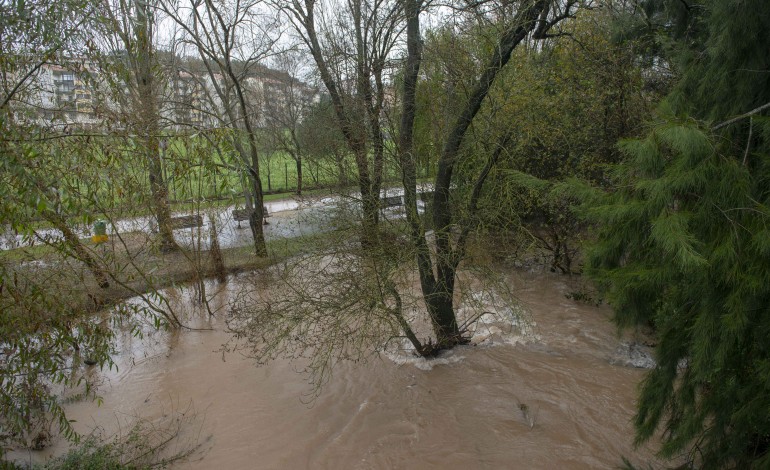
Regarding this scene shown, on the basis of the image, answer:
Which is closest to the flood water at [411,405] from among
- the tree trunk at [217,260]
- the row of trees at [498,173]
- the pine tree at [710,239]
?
the row of trees at [498,173]

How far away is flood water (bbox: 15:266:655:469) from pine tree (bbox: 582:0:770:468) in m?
2.31

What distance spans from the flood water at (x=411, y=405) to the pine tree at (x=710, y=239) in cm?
231

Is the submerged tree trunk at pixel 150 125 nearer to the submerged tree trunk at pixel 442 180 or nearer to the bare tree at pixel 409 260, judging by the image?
the bare tree at pixel 409 260

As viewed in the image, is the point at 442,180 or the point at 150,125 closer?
the point at 150,125

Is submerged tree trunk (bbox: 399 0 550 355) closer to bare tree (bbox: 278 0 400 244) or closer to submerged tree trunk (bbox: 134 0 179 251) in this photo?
bare tree (bbox: 278 0 400 244)

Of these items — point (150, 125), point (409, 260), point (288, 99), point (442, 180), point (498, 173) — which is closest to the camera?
point (150, 125)

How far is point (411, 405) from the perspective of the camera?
7.28 m

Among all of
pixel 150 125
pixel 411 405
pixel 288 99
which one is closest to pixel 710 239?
pixel 411 405

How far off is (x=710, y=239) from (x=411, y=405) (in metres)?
5.18

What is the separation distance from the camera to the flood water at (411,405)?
20.5 feet

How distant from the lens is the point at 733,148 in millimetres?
3320

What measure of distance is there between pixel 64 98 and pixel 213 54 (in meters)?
9.66

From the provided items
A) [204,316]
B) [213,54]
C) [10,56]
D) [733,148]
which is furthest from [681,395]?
[213,54]

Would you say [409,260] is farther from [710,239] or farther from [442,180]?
[710,239]
